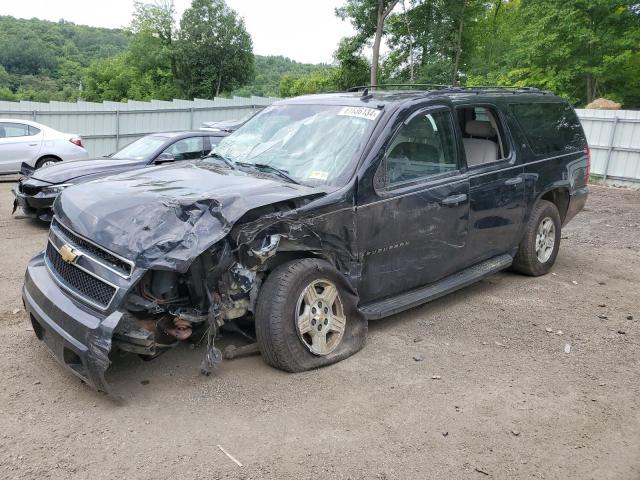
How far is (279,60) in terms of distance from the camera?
8694cm

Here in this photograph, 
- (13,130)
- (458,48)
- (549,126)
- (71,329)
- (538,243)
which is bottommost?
(71,329)

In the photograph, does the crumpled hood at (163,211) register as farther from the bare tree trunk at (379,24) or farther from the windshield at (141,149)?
the bare tree trunk at (379,24)

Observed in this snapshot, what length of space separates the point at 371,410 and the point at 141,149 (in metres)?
6.94

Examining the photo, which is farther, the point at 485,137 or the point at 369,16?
the point at 369,16

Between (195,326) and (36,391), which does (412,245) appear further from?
(36,391)

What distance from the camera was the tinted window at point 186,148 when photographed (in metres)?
9.08

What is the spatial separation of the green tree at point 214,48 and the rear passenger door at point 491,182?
45160 millimetres

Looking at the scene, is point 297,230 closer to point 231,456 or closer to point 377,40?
point 231,456

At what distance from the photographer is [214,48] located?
48.3 meters

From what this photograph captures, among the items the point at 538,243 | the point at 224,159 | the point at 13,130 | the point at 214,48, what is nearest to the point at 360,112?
the point at 224,159

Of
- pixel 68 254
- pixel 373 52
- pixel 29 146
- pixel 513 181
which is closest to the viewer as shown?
pixel 68 254

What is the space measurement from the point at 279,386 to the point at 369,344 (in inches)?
39.4

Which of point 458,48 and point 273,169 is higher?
point 458,48

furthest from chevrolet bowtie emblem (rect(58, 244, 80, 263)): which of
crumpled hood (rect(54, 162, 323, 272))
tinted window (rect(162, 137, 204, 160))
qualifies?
tinted window (rect(162, 137, 204, 160))
